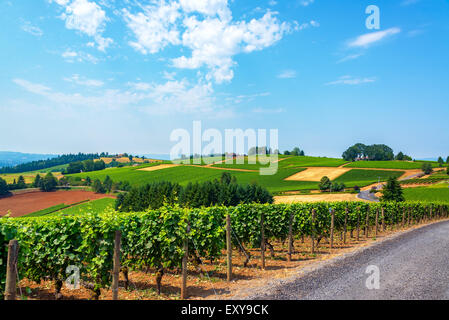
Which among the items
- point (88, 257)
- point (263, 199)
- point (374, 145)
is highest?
point (374, 145)

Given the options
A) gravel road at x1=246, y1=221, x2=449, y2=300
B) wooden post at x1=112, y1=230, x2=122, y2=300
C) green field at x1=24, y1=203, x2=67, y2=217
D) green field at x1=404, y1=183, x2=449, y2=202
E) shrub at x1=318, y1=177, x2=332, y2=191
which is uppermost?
wooden post at x1=112, y1=230, x2=122, y2=300

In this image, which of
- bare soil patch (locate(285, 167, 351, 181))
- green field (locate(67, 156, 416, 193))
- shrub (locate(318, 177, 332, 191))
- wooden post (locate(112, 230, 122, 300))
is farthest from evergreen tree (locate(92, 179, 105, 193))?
wooden post (locate(112, 230, 122, 300))

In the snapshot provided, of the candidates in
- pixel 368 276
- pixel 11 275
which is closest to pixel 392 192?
pixel 368 276

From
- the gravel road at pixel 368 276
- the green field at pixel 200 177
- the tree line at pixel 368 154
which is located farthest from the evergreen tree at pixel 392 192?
the tree line at pixel 368 154

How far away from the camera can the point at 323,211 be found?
58.2ft

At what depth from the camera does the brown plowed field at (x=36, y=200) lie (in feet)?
220

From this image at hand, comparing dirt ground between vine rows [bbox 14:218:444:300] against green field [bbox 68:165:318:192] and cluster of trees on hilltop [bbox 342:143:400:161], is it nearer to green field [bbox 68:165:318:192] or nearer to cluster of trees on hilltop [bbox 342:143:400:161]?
green field [bbox 68:165:318:192]

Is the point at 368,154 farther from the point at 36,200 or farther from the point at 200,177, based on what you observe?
the point at 36,200

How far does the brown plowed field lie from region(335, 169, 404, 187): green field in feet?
250

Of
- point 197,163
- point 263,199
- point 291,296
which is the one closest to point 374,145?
point 197,163

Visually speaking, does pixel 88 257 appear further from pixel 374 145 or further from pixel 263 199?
pixel 374 145

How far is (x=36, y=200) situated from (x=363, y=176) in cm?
10126

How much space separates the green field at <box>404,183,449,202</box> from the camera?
62.9m
